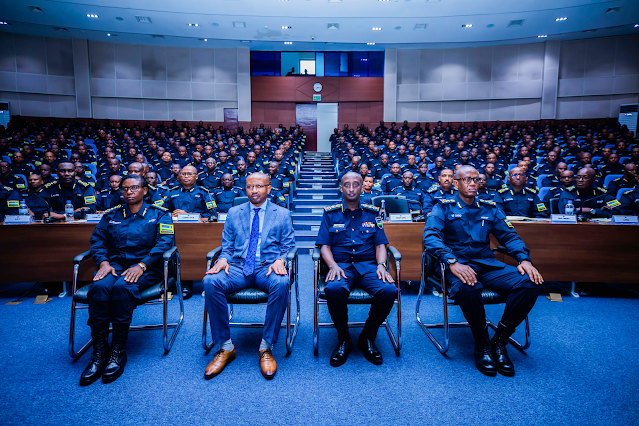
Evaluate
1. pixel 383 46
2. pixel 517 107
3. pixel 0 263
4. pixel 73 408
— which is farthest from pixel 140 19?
pixel 517 107

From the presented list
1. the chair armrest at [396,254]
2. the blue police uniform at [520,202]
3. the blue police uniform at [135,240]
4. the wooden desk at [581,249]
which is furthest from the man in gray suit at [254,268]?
the blue police uniform at [520,202]

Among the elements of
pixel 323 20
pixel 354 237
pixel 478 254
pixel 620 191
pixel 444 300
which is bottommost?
pixel 444 300

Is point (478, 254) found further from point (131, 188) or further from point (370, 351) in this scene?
point (131, 188)

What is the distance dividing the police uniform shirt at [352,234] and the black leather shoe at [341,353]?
0.52 metres

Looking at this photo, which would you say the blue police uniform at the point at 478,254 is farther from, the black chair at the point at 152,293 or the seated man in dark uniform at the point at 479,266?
the black chair at the point at 152,293

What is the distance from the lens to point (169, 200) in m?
3.78

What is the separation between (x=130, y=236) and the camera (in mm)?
2139

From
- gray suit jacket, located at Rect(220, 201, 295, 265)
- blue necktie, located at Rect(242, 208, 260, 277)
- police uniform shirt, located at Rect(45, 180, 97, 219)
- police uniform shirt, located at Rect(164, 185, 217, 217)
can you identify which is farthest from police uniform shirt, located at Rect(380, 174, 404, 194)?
police uniform shirt, located at Rect(45, 180, 97, 219)

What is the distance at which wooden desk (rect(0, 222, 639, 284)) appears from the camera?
278 centimetres

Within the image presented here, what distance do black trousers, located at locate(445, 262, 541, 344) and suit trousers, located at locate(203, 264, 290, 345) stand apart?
107 centimetres

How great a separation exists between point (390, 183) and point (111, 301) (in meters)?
4.21

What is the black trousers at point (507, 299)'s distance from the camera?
187 centimetres

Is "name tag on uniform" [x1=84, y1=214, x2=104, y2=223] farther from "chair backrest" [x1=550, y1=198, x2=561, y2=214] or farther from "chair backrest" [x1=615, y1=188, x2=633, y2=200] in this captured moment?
"chair backrest" [x1=615, y1=188, x2=633, y2=200]

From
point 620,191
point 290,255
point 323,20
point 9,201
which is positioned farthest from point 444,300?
point 323,20
